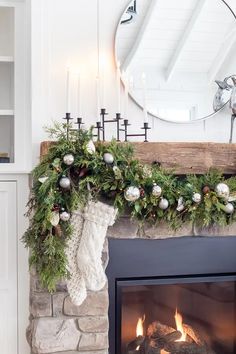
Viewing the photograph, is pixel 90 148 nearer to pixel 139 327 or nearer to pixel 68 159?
pixel 68 159

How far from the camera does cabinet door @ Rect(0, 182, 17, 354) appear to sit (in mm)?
2268

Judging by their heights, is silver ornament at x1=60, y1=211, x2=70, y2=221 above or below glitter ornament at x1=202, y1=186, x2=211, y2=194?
below

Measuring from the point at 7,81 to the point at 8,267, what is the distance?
879mm

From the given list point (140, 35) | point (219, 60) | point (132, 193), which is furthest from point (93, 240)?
point (219, 60)

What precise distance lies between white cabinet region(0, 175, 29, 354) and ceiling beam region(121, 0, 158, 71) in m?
0.76

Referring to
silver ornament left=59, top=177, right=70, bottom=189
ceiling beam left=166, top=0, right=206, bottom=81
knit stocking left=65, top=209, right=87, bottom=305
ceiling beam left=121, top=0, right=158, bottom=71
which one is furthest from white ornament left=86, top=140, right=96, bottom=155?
ceiling beam left=166, top=0, right=206, bottom=81

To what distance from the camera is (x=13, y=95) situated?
2314mm

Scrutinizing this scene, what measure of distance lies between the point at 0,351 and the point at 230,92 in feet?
5.62

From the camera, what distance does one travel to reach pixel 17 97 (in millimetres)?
2299

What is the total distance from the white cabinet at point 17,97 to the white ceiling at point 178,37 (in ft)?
1.52

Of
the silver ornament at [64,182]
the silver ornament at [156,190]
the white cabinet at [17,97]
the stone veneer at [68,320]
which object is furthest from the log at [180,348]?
the white cabinet at [17,97]

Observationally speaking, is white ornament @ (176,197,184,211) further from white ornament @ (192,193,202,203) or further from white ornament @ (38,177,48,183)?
white ornament @ (38,177,48,183)

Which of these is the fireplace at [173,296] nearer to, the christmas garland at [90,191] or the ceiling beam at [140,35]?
the christmas garland at [90,191]

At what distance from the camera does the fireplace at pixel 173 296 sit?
2275mm
